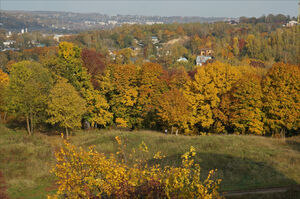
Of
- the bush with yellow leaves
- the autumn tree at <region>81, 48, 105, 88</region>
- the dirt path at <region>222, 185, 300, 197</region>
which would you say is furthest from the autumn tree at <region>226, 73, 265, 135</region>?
the bush with yellow leaves

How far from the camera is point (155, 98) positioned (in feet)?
142

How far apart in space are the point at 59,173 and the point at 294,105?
3430 centimetres

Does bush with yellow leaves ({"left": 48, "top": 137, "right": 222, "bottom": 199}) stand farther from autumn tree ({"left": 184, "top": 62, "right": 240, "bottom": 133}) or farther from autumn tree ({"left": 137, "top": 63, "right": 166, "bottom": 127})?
autumn tree ({"left": 184, "top": 62, "right": 240, "bottom": 133})

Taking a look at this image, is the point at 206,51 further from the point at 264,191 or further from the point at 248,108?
the point at 264,191

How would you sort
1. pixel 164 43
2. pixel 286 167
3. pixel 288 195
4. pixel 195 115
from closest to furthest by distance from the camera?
pixel 288 195 < pixel 286 167 < pixel 195 115 < pixel 164 43

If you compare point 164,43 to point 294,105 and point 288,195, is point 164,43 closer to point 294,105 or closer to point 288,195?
point 294,105

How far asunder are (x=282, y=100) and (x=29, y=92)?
32.5 meters

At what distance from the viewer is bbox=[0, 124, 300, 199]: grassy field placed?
21.9m

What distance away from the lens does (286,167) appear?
2370 centimetres

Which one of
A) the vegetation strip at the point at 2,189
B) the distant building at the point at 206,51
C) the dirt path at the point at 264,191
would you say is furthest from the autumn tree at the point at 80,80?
the distant building at the point at 206,51

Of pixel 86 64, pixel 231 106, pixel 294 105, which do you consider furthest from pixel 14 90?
pixel 294 105

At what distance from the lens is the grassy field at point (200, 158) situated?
71.9 ft

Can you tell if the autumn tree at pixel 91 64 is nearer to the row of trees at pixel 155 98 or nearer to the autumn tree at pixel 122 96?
the row of trees at pixel 155 98

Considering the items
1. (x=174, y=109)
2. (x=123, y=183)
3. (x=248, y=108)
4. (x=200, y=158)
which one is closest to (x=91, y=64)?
(x=174, y=109)
